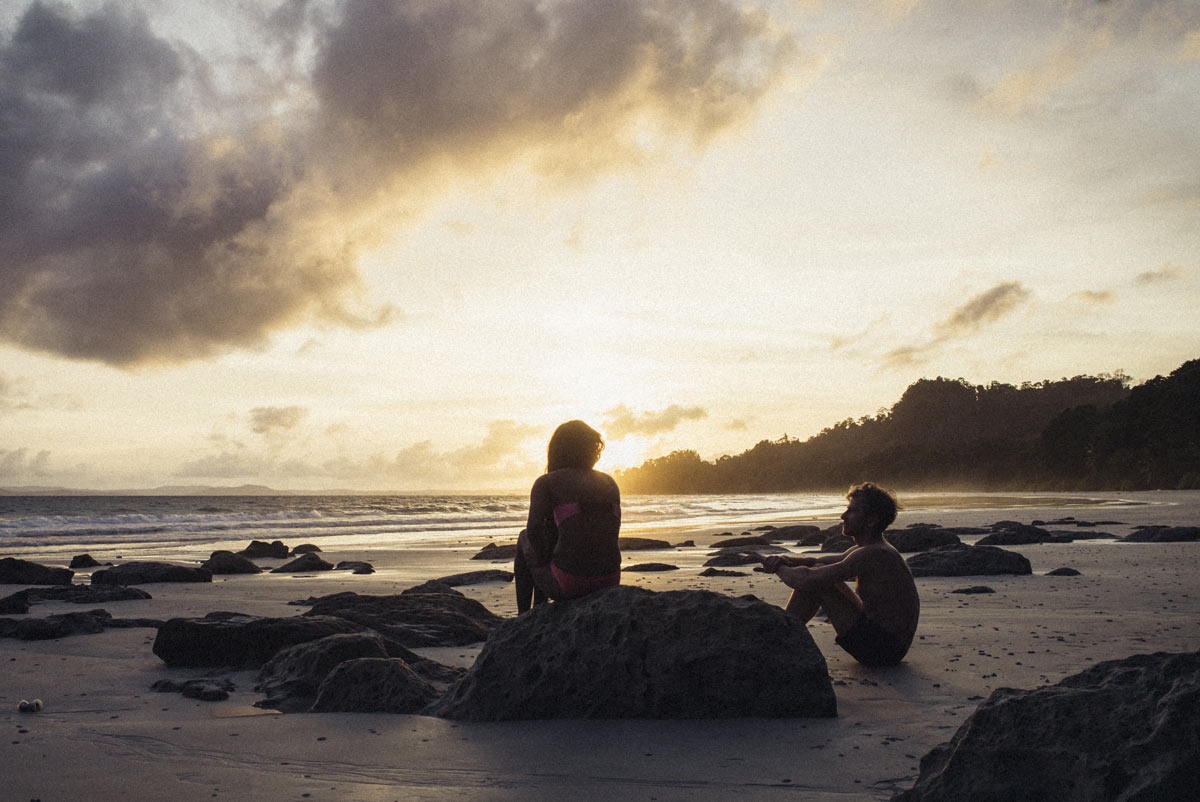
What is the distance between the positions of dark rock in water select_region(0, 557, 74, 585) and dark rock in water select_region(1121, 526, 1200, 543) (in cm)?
1945

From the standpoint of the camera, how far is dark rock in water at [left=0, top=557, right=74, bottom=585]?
532 inches

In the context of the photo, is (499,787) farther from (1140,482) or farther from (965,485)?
(965,485)

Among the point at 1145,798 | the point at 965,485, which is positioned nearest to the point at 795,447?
the point at 965,485

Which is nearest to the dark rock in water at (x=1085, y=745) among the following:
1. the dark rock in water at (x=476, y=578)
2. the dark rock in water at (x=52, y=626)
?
the dark rock in water at (x=52, y=626)

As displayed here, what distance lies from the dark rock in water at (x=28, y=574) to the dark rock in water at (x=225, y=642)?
861cm

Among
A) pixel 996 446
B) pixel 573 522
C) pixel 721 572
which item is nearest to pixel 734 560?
pixel 721 572

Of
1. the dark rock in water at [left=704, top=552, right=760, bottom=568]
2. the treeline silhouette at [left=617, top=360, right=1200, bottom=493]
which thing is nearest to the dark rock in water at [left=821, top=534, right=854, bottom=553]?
the dark rock in water at [left=704, top=552, right=760, bottom=568]

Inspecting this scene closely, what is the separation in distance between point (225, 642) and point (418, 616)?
181 cm

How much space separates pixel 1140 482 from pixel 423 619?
6284 cm

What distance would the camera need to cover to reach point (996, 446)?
89.6 meters

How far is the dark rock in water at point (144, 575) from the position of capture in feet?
43.8

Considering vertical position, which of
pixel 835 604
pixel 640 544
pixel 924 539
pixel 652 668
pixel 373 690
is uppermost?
pixel 835 604

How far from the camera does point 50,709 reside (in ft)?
17.2

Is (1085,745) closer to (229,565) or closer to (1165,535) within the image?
(229,565)
